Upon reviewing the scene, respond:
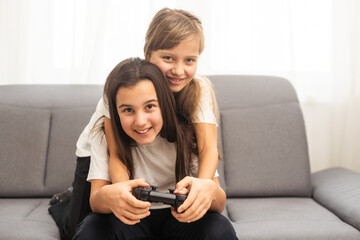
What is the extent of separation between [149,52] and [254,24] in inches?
41.8

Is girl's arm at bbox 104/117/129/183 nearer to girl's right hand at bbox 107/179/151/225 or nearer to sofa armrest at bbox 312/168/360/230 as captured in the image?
girl's right hand at bbox 107/179/151/225

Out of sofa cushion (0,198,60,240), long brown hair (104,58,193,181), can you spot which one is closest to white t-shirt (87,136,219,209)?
long brown hair (104,58,193,181)

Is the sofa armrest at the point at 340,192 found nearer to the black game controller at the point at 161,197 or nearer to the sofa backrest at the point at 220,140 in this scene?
the sofa backrest at the point at 220,140

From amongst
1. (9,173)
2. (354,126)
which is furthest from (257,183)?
(9,173)

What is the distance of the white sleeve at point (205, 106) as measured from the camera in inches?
51.1

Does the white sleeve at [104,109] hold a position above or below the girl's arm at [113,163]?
above

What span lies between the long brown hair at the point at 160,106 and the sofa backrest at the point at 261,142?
599mm

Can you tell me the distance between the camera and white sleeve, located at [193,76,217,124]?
1.30 metres

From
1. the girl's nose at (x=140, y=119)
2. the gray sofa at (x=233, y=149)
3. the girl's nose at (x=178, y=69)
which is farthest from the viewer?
the gray sofa at (x=233, y=149)

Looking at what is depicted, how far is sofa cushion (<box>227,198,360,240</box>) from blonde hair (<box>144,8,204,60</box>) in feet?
2.31

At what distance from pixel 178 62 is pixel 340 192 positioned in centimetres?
95

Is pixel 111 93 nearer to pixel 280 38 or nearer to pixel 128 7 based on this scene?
pixel 128 7

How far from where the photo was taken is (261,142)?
1865 millimetres

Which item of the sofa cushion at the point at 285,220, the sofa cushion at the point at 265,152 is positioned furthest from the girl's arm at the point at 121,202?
the sofa cushion at the point at 265,152
